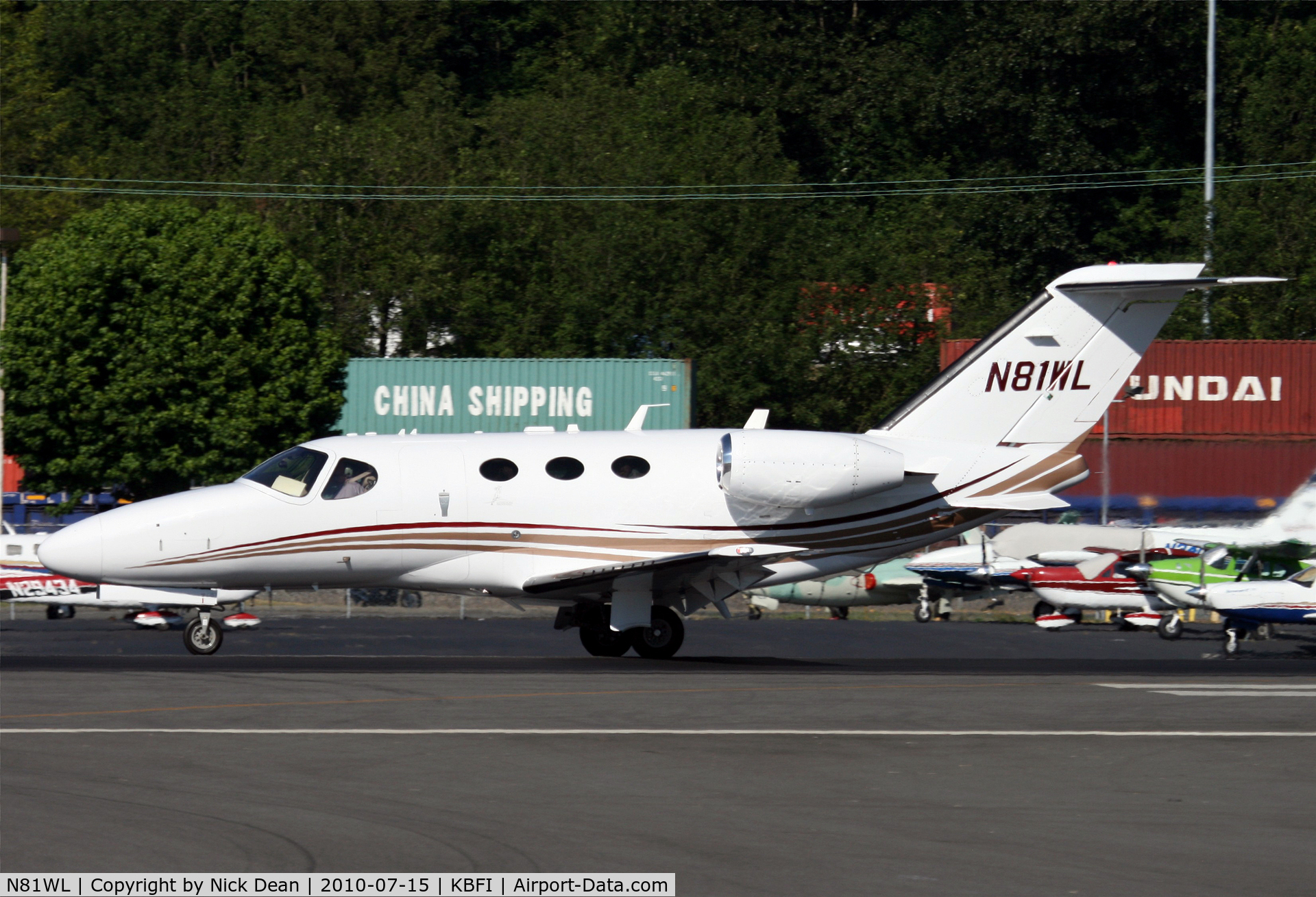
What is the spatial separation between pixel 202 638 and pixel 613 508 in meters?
5.56

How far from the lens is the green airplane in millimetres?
23719

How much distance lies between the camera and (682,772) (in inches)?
430

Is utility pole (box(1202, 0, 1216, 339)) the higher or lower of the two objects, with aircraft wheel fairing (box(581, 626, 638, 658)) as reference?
higher

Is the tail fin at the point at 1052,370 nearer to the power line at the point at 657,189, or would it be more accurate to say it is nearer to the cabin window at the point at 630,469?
the cabin window at the point at 630,469

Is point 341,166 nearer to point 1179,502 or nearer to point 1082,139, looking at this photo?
point 1082,139

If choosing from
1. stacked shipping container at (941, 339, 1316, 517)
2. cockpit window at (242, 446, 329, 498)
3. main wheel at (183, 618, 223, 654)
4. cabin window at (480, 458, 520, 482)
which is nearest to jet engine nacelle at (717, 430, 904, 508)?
cabin window at (480, 458, 520, 482)

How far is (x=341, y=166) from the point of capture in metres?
A: 57.9

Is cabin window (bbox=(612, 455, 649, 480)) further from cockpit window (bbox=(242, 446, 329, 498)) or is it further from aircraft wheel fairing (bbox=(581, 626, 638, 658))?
cockpit window (bbox=(242, 446, 329, 498))

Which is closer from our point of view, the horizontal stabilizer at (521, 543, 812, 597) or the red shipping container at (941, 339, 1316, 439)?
the horizontal stabilizer at (521, 543, 812, 597)

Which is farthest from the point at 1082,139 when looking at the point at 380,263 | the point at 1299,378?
the point at 380,263

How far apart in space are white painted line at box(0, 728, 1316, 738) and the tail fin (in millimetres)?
6455

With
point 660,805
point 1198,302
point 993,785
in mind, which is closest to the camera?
point 660,805

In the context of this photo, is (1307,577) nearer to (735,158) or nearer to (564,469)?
(564,469)

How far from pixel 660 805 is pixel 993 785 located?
2.38 meters
